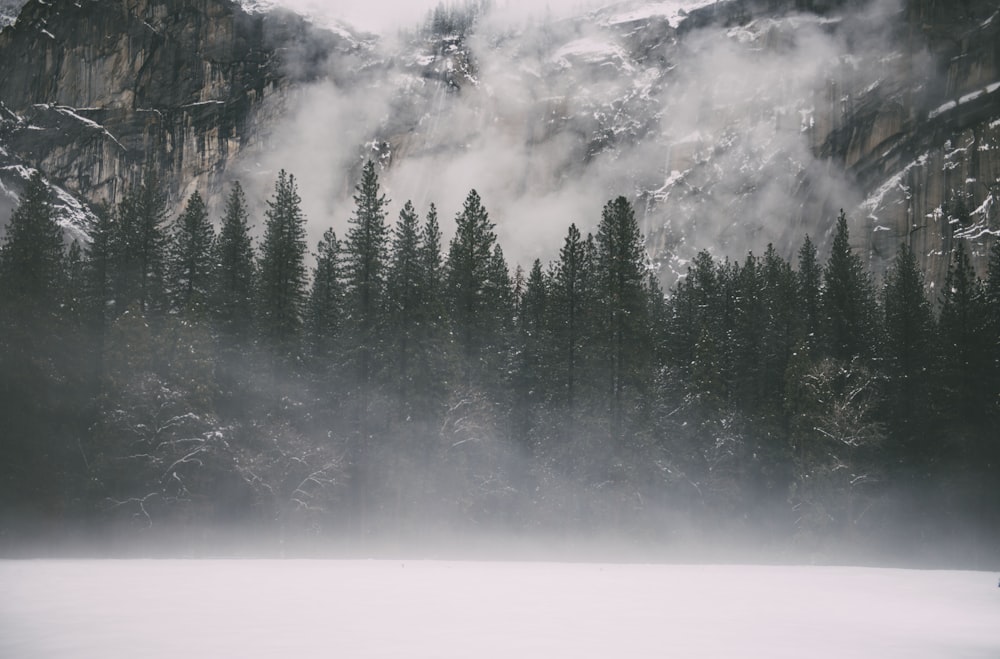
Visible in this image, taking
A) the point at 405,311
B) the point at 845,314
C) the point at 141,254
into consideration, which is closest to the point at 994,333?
the point at 845,314

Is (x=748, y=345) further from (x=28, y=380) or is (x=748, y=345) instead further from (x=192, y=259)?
(x=28, y=380)

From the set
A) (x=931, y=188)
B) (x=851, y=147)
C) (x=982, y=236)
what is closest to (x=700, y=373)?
(x=982, y=236)

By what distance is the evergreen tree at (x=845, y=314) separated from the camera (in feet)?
185

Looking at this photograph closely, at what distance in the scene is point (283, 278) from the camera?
49.1 meters

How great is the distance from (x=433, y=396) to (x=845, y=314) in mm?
31591

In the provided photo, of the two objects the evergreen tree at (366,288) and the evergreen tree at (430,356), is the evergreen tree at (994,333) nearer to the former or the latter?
the evergreen tree at (430,356)

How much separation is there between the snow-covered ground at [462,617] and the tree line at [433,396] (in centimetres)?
1993

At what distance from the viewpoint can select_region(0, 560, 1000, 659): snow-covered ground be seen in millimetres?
9797

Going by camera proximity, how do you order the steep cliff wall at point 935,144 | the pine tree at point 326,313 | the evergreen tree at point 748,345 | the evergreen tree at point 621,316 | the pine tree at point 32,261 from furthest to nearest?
the steep cliff wall at point 935,144, the evergreen tree at point 748,345, the pine tree at point 326,313, the evergreen tree at point 621,316, the pine tree at point 32,261

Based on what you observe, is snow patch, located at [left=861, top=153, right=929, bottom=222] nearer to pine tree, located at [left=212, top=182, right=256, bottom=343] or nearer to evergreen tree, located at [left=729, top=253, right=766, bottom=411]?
evergreen tree, located at [left=729, top=253, right=766, bottom=411]

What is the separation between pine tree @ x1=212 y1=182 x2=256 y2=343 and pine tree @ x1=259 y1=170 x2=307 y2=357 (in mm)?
1721

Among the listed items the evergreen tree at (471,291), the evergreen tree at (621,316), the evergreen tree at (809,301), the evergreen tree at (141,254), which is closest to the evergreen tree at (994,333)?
the evergreen tree at (809,301)

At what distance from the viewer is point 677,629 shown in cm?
1188

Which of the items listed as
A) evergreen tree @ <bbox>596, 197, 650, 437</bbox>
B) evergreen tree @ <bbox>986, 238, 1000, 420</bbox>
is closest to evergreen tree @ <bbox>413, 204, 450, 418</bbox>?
evergreen tree @ <bbox>596, 197, 650, 437</bbox>
